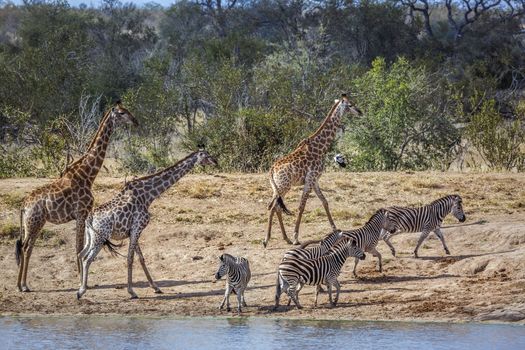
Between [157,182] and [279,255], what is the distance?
6.29 feet

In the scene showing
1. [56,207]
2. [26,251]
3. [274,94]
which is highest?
[274,94]

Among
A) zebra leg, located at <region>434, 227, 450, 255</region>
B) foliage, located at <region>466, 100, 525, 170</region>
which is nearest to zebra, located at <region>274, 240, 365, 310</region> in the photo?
→ zebra leg, located at <region>434, 227, 450, 255</region>

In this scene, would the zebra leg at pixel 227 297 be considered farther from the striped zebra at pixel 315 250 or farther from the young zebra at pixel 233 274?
the striped zebra at pixel 315 250

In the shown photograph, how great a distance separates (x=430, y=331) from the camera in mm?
10336

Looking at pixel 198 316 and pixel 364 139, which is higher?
pixel 364 139

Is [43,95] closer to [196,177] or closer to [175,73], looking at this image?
[175,73]

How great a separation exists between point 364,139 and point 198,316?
9288 mm

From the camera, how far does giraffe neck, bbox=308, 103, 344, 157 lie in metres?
14.2

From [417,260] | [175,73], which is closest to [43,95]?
[175,73]

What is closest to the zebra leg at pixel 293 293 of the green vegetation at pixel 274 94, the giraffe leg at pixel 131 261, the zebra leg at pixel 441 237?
the giraffe leg at pixel 131 261

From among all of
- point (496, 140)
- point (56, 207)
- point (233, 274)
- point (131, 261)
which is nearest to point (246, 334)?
point (233, 274)

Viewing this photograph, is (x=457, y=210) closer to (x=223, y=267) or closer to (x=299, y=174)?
(x=299, y=174)

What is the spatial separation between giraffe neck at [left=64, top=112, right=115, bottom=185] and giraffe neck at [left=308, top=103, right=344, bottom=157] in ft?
9.65

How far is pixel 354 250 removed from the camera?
1158 centimetres
